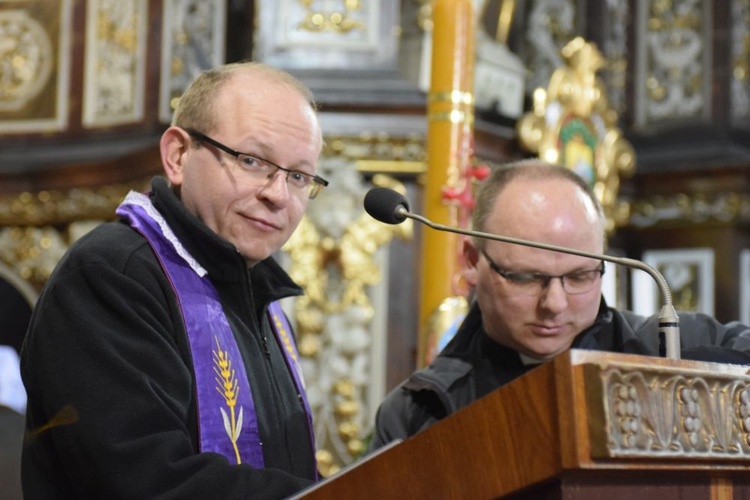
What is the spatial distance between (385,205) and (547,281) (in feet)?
1.71

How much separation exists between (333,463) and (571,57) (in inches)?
102

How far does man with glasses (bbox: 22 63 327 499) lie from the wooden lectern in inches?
15.4

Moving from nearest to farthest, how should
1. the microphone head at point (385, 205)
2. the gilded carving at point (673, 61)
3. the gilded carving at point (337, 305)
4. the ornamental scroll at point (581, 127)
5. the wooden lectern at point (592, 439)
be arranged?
the wooden lectern at point (592, 439) → the microphone head at point (385, 205) → the gilded carving at point (337, 305) → the ornamental scroll at point (581, 127) → the gilded carving at point (673, 61)

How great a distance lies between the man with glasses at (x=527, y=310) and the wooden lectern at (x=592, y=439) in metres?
0.78

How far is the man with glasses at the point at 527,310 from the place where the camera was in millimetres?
2494

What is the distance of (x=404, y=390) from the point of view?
2.79 m

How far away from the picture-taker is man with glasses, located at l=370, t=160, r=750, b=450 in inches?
98.2

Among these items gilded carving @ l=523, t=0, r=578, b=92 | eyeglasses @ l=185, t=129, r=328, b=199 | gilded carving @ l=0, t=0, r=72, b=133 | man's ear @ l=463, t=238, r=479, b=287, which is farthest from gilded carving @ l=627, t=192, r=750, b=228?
eyeglasses @ l=185, t=129, r=328, b=199

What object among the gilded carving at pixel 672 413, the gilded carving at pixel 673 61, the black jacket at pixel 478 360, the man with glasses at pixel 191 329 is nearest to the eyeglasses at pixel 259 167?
the man with glasses at pixel 191 329

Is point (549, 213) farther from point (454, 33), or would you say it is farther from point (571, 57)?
point (571, 57)

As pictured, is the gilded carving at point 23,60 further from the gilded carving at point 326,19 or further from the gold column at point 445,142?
the gold column at point 445,142

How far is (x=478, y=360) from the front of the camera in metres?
2.78

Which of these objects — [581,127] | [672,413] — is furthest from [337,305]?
[672,413]

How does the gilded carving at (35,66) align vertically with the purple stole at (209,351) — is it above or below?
above
